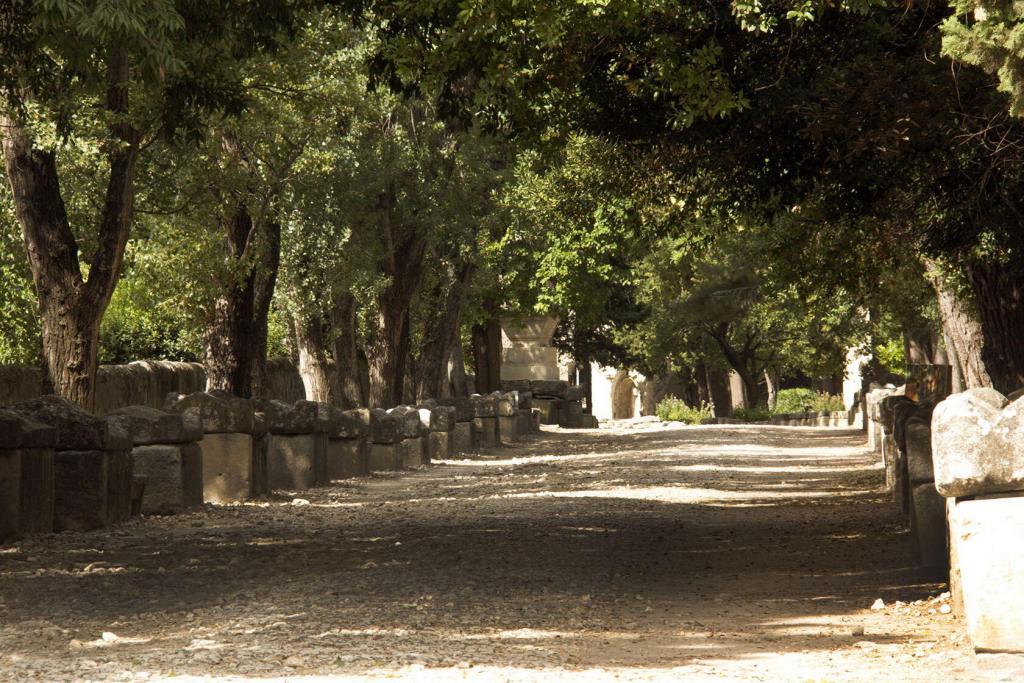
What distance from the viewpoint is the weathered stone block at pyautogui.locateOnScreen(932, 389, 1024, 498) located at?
589 cm

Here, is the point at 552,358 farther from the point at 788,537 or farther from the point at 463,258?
the point at 788,537

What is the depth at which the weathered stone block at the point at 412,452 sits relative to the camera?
2198 centimetres

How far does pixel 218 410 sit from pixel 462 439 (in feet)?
38.9

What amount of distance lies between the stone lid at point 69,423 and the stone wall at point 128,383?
890 centimetres

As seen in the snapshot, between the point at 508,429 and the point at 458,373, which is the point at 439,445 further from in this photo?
the point at 458,373

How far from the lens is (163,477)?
44.1ft

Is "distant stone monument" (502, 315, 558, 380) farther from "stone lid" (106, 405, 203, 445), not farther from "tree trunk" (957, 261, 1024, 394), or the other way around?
"stone lid" (106, 405, 203, 445)

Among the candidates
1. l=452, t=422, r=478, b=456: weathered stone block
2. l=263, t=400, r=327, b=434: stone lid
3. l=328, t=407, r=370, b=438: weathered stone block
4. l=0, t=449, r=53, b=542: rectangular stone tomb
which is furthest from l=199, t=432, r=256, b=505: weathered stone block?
l=452, t=422, r=478, b=456: weathered stone block

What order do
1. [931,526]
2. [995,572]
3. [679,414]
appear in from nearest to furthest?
[995,572], [931,526], [679,414]

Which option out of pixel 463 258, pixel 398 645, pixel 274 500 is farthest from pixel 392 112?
pixel 398 645

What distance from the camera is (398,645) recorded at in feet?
22.1

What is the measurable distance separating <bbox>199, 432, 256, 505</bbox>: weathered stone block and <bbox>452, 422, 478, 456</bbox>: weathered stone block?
1055cm

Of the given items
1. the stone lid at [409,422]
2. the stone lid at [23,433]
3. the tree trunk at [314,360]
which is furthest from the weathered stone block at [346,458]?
the tree trunk at [314,360]


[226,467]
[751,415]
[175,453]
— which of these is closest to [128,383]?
[226,467]
